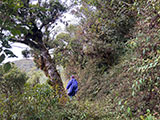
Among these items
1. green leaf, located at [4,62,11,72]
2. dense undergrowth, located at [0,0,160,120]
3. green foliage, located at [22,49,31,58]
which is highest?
green foliage, located at [22,49,31,58]

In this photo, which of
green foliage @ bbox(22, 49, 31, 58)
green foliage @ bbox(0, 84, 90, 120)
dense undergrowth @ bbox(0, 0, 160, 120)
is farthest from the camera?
green foliage @ bbox(22, 49, 31, 58)

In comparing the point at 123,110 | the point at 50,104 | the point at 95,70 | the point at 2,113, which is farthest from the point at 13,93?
the point at 95,70

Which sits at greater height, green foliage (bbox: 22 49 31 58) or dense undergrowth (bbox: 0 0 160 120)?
green foliage (bbox: 22 49 31 58)

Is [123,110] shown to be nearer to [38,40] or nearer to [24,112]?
[24,112]

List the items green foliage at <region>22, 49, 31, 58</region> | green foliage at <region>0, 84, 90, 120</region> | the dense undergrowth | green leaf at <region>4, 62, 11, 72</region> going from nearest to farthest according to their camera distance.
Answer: green leaf at <region>4, 62, 11, 72</region> < green foliage at <region>0, 84, 90, 120</region> < the dense undergrowth < green foliage at <region>22, 49, 31, 58</region>

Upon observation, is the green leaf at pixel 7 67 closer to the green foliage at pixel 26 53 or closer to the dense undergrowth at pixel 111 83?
the dense undergrowth at pixel 111 83

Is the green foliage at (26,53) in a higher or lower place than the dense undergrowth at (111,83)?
higher

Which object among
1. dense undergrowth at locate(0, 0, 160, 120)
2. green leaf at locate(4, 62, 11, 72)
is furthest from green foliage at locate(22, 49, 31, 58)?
green leaf at locate(4, 62, 11, 72)

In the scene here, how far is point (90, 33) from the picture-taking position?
21.4 feet

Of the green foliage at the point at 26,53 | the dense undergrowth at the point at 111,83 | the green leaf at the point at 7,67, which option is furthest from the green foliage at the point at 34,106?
the green foliage at the point at 26,53

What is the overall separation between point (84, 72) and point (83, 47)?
50.9 inches

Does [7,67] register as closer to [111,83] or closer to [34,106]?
[34,106]

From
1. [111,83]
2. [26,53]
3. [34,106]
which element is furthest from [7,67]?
[26,53]

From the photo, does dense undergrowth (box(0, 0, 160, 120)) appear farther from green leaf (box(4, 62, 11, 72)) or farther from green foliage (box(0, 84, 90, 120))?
green leaf (box(4, 62, 11, 72))
